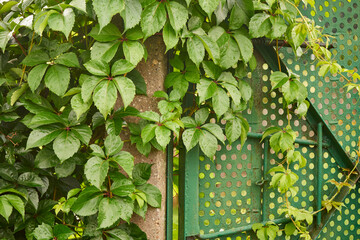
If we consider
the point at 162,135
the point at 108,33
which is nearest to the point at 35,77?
the point at 108,33

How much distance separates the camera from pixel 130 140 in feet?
4.93

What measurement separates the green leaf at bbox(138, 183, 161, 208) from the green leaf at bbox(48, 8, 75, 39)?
70 cm

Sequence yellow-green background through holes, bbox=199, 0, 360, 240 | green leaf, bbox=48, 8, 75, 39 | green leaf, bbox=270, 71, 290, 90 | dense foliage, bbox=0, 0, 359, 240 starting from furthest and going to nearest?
yellow-green background through holes, bbox=199, 0, 360, 240 < green leaf, bbox=270, 71, 290, 90 < dense foliage, bbox=0, 0, 359, 240 < green leaf, bbox=48, 8, 75, 39

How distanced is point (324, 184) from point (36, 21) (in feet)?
5.60

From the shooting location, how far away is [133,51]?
4.27 ft

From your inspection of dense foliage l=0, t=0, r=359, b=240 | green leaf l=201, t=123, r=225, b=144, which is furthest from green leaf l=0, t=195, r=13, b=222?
green leaf l=201, t=123, r=225, b=144

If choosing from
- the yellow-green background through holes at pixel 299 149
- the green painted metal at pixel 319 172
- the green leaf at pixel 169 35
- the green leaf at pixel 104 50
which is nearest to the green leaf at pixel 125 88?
the green leaf at pixel 104 50

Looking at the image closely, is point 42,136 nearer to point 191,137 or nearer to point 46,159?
point 46,159

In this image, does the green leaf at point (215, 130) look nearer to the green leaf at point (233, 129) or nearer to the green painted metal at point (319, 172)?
the green leaf at point (233, 129)

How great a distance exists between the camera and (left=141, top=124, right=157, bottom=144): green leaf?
136cm

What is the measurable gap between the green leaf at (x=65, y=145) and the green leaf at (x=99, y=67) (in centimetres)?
26

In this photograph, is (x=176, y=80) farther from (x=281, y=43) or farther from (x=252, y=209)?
(x=252, y=209)

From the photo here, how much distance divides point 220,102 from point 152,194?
0.49 meters

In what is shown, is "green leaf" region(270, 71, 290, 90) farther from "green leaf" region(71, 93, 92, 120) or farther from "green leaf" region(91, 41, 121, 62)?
"green leaf" region(71, 93, 92, 120)
